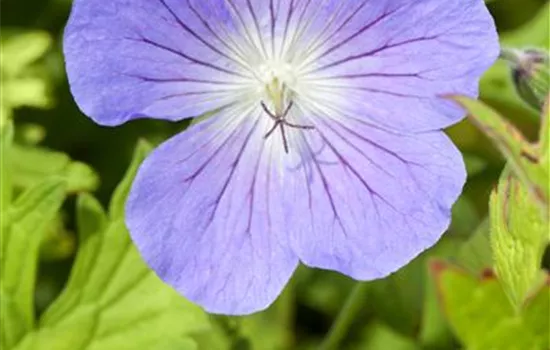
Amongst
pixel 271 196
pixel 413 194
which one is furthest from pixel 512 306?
pixel 271 196

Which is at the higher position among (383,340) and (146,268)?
(146,268)

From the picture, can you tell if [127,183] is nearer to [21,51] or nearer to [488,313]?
[21,51]

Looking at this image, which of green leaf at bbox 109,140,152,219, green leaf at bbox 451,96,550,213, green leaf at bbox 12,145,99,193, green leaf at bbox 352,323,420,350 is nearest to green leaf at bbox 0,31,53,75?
green leaf at bbox 12,145,99,193

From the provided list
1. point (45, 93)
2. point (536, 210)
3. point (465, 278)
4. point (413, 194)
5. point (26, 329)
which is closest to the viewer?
point (536, 210)

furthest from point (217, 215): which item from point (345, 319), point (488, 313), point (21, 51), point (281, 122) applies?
point (21, 51)

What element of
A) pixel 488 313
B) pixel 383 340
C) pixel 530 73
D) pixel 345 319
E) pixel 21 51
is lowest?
pixel 383 340

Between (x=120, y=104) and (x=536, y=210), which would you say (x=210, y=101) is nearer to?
(x=120, y=104)

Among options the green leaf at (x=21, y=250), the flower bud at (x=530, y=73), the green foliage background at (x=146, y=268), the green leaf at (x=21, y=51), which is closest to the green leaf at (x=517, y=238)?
the green foliage background at (x=146, y=268)
